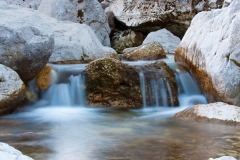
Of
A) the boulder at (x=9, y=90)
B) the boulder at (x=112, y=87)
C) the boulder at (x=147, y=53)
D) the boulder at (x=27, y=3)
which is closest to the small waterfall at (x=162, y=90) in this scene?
the boulder at (x=112, y=87)

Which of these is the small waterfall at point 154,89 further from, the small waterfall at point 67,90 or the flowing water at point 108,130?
the small waterfall at point 67,90

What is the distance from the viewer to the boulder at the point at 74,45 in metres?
8.46

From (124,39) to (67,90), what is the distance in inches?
346

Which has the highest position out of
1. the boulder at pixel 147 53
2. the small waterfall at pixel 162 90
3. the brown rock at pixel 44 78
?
the boulder at pixel 147 53

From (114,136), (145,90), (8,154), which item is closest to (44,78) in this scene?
(145,90)

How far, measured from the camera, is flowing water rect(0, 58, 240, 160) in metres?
3.24

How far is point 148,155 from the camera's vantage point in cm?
311

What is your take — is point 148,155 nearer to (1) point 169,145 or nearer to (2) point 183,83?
(1) point 169,145

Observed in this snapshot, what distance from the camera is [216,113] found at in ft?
15.4

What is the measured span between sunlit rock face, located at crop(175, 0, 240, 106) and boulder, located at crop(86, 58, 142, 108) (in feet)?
4.30

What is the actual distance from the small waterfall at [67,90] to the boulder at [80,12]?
15.7 ft

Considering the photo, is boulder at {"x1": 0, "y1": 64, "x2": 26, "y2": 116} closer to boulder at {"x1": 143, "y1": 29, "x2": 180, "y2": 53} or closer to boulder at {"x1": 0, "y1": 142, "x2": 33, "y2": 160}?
boulder at {"x1": 0, "y1": 142, "x2": 33, "y2": 160}

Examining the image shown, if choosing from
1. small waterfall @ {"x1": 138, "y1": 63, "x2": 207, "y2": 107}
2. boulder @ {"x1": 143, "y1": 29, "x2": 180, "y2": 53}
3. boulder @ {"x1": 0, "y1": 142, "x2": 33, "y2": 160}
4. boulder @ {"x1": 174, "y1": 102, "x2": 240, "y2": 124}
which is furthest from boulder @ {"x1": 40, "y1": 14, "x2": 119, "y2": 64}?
boulder @ {"x1": 0, "y1": 142, "x2": 33, "y2": 160}

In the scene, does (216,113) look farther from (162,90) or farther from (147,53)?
(147,53)
